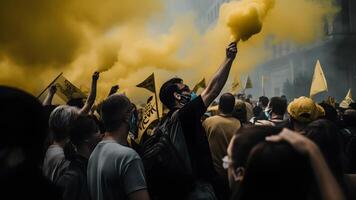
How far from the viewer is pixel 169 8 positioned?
42.4ft

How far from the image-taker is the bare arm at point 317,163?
1.97 metres

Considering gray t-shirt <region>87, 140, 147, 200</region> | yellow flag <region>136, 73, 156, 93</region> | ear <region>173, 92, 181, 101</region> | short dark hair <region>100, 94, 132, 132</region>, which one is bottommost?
gray t-shirt <region>87, 140, 147, 200</region>

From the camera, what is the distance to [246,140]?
2174 millimetres

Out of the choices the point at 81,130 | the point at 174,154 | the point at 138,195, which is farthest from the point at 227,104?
the point at 138,195

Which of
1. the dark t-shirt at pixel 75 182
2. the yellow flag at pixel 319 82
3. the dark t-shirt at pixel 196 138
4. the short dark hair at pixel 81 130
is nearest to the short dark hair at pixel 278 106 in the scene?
the dark t-shirt at pixel 196 138

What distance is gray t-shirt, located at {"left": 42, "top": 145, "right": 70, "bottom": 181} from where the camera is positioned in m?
3.89

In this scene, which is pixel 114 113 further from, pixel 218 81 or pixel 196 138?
pixel 218 81

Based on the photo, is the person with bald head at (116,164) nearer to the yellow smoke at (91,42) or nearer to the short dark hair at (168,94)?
the short dark hair at (168,94)

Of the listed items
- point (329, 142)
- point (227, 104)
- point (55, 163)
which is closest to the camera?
point (329, 142)

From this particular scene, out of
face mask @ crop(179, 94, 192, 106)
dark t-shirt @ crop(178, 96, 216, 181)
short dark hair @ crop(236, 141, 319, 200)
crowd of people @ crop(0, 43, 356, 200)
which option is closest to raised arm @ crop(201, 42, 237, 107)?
crowd of people @ crop(0, 43, 356, 200)

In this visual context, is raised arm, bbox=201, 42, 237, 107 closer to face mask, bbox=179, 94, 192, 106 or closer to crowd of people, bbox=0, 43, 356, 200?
crowd of people, bbox=0, 43, 356, 200

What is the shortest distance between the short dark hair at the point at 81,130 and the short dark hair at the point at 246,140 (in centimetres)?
179

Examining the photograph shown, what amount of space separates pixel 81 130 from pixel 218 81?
122cm

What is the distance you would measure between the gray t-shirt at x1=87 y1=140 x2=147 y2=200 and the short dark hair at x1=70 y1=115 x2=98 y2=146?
0.39 m
